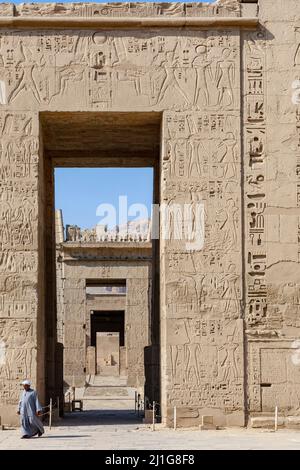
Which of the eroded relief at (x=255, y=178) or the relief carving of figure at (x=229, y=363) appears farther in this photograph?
the eroded relief at (x=255, y=178)

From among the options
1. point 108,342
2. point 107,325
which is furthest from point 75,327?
point 107,325

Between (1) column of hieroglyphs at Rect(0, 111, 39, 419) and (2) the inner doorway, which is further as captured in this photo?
(2) the inner doorway

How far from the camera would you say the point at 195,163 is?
1265cm

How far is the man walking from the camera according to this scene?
1066 centimetres

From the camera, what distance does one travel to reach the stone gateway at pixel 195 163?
40.4ft

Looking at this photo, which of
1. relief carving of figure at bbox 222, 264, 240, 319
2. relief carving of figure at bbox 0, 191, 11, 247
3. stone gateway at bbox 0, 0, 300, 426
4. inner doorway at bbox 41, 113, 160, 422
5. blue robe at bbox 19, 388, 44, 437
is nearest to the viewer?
blue robe at bbox 19, 388, 44, 437

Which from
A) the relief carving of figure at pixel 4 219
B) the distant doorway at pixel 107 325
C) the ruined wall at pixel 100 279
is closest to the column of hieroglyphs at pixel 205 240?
the relief carving of figure at pixel 4 219

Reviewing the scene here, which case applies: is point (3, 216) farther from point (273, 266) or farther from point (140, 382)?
point (140, 382)

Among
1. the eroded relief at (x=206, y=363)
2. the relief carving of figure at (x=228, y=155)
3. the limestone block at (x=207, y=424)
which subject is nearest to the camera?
the limestone block at (x=207, y=424)

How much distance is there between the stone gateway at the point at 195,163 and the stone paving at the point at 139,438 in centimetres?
72

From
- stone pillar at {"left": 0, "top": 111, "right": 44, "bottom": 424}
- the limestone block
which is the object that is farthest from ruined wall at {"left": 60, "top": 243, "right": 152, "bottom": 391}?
the limestone block

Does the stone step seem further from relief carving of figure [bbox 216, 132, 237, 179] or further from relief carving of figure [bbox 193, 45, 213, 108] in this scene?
relief carving of figure [bbox 193, 45, 213, 108]

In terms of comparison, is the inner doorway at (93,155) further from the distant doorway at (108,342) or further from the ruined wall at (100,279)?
the distant doorway at (108,342)

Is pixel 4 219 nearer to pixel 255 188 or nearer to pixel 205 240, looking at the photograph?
pixel 205 240
